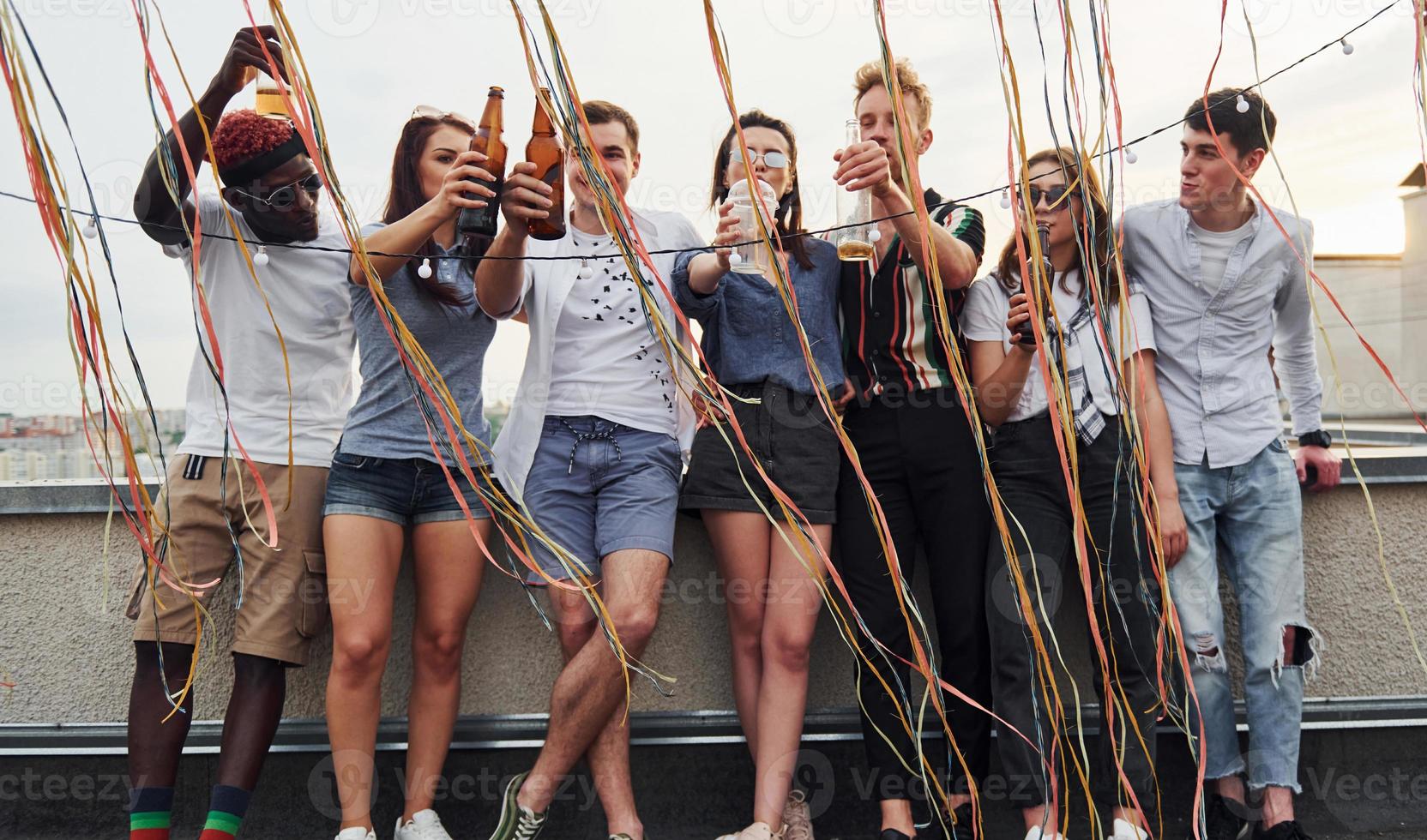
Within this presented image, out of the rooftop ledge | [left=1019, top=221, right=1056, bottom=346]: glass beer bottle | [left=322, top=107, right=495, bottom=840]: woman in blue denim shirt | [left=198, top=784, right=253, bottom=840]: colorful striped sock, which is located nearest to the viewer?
[left=1019, top=221, right=1056, bottom=346]: glass beer bottle

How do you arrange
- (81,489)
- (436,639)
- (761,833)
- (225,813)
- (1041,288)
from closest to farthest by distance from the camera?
(1041,288) → (225,813) → (761,833) → (436,639) → (81,489)

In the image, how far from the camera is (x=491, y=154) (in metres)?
1.96

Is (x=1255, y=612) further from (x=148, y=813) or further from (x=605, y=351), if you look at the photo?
(x=148, y=813)

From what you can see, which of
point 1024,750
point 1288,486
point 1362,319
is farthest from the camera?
point 1362,319

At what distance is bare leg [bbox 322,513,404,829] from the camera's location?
196 cm

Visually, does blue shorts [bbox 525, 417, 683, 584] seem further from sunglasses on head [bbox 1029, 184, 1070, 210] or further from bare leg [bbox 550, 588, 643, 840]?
sunglasses on head [bbox 1029, 184, 1070, 210]

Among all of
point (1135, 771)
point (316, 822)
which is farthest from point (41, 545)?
point (1135, 771)

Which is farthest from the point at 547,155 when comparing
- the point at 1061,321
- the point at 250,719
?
the point at 250,719

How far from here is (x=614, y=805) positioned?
202 centimetres

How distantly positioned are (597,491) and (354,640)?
1.91ft

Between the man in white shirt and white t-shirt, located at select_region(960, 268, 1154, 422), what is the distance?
0.67 m

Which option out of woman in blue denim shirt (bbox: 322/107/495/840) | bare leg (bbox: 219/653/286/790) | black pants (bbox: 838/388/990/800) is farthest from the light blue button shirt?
bare leg (bbox: 219/653/286/790)

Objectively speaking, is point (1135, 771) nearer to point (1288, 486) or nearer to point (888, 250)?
point (1288, 486)

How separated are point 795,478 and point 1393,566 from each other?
1559mm
